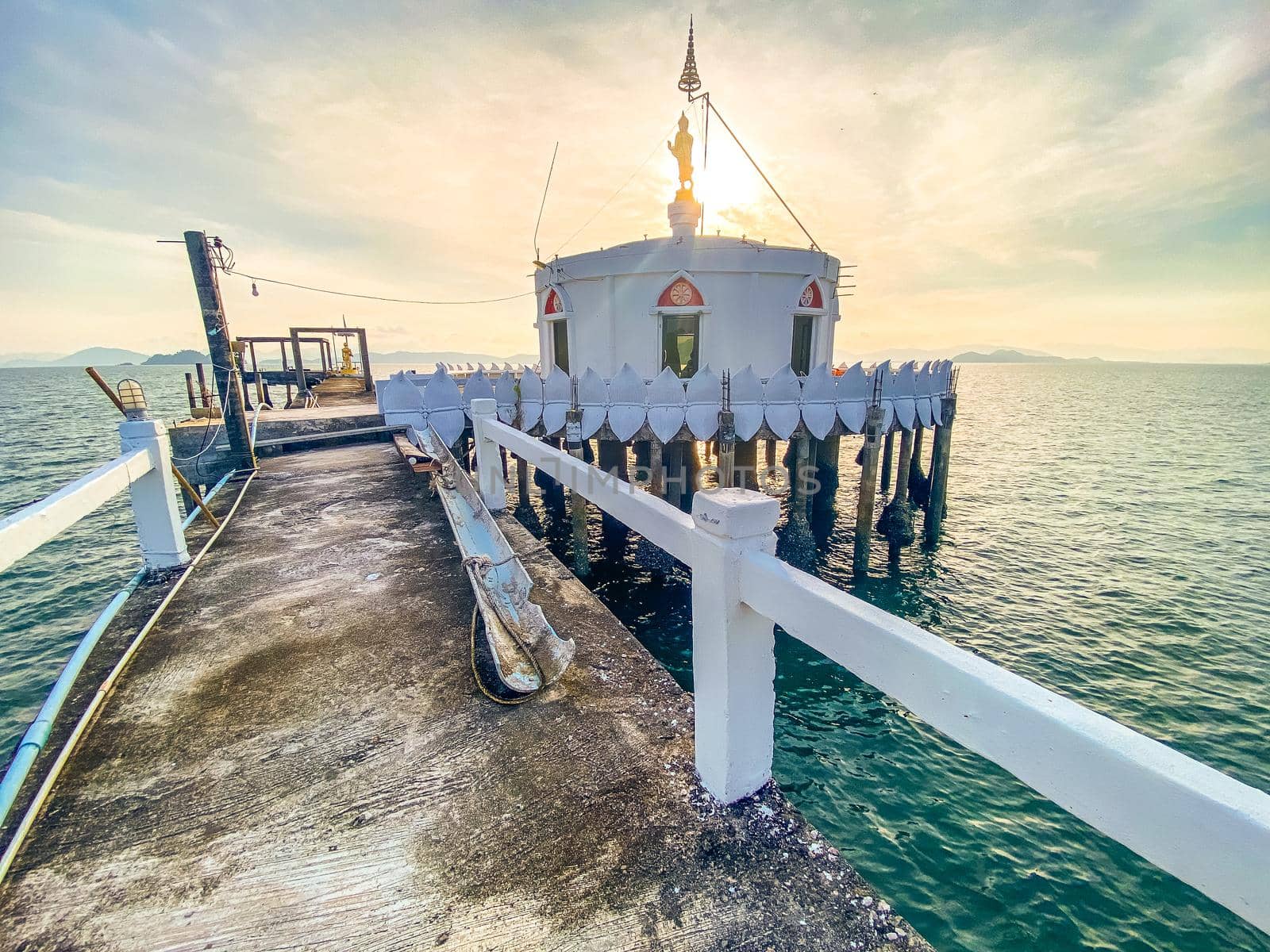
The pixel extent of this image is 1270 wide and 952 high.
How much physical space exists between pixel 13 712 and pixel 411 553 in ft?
26.3

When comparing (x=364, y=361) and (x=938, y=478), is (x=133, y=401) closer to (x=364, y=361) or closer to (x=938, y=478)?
(x=938, y=478)

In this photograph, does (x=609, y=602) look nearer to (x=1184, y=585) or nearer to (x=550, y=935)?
(x=550, y=935)

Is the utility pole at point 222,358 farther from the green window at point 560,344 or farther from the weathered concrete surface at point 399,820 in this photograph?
the green window at point 560,344

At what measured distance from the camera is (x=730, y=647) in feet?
7.05

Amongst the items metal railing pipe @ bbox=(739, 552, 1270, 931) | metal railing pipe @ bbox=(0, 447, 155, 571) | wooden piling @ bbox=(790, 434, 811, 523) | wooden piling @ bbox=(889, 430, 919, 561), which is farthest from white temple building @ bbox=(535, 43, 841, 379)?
metal railing pipe @ bbox=(739, 552, 1270, 931)

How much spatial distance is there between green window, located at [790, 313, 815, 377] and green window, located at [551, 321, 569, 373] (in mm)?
6713

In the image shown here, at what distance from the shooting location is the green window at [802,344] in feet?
52.2

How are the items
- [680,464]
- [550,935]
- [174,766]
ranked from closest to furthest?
[550,935], [174,766], [680,464]

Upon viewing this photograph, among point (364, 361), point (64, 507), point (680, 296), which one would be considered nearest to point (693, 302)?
point (680, 296)

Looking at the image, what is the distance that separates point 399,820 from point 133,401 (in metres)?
6.13

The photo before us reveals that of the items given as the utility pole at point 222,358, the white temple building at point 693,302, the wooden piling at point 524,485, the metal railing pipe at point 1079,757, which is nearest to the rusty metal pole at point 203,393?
the utility pole at point 222,358

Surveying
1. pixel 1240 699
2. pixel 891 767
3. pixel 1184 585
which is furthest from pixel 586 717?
pixel 1184 585

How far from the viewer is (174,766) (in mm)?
2656

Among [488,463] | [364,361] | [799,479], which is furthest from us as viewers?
[364,361]
